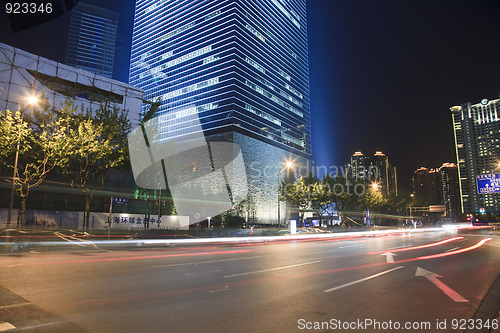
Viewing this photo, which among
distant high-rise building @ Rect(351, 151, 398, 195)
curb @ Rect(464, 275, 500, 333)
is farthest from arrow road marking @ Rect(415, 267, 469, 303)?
distant high-rise building @ Rect(351, 151, 398, 195)

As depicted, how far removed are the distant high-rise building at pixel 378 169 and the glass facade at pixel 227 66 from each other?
61127 mm

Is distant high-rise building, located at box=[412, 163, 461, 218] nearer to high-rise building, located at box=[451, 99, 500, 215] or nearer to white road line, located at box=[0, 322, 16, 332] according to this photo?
high-rise building, located at box=[451, 99, 500, 215]

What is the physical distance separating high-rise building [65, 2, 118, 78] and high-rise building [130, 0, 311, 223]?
154 feet

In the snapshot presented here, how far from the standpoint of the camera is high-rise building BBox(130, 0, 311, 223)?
305 ft

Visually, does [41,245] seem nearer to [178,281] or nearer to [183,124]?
[178,281]

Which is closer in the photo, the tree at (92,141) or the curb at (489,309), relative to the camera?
the curb at (489,309)

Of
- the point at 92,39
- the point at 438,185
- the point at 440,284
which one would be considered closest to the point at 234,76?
the point at 440,284

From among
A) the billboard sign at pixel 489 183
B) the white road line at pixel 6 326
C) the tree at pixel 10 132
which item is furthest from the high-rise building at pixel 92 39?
the white road line at pixel 6 326

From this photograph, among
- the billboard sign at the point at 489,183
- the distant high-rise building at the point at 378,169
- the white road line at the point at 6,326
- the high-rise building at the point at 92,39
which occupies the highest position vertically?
the high-rise building at the point at 92,39

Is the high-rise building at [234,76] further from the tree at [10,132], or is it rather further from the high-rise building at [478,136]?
the tree at [10,132]

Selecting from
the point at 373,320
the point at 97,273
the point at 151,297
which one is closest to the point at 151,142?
the point at 97,273

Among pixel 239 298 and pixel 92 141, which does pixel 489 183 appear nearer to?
pixel 239 298

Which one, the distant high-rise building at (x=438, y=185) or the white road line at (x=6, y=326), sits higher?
the distant high-rise building at (x=438, y=185)

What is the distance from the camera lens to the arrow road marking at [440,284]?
6.73m
